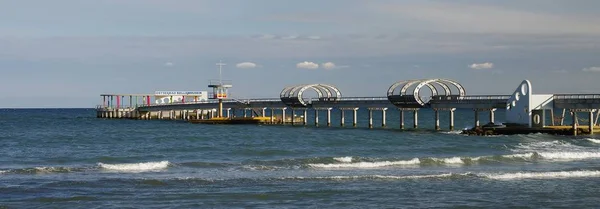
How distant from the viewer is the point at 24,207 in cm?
2228

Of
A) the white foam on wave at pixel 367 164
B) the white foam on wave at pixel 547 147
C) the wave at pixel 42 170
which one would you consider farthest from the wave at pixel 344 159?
the wave at pixel 42 170

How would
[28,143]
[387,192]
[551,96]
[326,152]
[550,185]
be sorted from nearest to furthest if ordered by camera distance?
[387,192], [550,185], [326,152], [28,143], [551,96]

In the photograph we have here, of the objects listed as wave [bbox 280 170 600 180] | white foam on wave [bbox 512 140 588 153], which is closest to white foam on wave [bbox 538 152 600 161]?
white foam on wave [bbox 512 140 588 153]

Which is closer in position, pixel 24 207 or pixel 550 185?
pixel 24 207

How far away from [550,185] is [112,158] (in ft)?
75.1

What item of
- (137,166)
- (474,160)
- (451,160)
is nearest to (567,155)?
(474,160)

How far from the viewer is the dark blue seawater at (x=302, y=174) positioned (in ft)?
78.0

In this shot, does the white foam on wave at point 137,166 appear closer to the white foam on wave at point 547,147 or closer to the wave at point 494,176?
the wave at point 494,176

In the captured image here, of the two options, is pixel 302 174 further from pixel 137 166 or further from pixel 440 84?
pixel 440 84

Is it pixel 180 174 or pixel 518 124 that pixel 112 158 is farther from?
pixel 518 124

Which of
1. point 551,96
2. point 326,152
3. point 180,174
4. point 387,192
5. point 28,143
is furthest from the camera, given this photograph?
point 551,96

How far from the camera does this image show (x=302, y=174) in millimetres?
31516

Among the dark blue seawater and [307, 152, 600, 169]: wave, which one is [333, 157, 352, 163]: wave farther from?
[307, 152, 600, 169]: wave

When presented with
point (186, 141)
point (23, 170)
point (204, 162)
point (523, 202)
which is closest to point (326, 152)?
point (204, 162)
